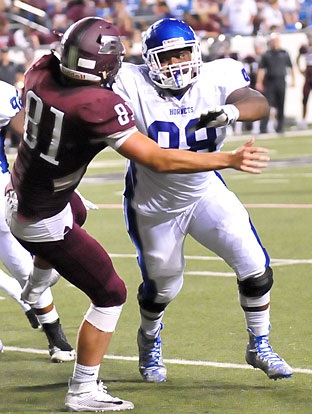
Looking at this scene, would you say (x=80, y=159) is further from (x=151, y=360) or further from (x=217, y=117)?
(x=151, y=360)

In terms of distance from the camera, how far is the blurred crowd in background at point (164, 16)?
66.5 feet

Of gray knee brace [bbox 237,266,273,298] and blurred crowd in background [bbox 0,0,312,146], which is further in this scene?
blurred crowd in background [bbox 0,0,312,146]

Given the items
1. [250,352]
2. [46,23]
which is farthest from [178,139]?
[46,23]

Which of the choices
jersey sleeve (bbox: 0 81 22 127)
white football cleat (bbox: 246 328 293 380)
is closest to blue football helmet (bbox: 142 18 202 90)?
jersey sleeve (bbox: 0 81 22 127)

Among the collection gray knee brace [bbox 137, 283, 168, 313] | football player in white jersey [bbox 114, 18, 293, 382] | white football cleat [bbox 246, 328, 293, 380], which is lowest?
white football cleat [bbox 246, 328, 293, 380]

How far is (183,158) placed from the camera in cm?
397

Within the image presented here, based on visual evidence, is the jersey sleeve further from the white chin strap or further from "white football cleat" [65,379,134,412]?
"white football cleat" [65,379,134,412]

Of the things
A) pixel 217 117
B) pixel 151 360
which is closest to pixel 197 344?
pixel 151 360

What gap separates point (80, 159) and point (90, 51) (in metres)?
0.45

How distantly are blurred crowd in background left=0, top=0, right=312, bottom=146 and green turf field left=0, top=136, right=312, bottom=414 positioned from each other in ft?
38.6

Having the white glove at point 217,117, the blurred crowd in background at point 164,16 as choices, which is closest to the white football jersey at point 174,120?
the white glove at point 217,117

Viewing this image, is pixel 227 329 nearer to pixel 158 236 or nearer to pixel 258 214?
pixel 158 236

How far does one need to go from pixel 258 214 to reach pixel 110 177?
4.15 meters

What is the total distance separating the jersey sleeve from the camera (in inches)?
198
